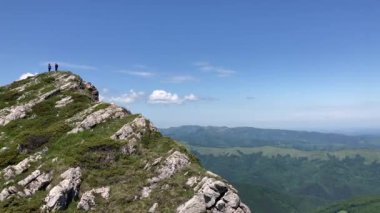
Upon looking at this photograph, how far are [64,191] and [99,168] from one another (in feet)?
21.3

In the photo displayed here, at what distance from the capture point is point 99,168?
49938 mm

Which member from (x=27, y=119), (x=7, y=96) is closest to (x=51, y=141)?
(x=27, y=119)

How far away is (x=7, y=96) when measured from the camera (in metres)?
78.2

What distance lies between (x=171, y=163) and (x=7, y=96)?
4598cm

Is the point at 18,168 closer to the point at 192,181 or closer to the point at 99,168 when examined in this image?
the point at 99,168

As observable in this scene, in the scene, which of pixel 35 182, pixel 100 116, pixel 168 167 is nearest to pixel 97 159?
pixel 35 182

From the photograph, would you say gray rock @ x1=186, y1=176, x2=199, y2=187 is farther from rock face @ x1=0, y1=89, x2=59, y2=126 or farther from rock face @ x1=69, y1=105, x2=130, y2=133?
rock face @ x1=0, y1=89, x2=59, y2=126

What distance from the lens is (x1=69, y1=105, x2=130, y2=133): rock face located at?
194ft

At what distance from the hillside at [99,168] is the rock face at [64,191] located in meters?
0.10

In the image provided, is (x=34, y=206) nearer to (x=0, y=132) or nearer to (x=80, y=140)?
(x=80, y=140)

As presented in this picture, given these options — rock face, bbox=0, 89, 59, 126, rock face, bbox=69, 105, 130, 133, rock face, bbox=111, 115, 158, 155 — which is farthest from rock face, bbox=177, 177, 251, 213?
rock face, bbox=0, 89, 59, 126

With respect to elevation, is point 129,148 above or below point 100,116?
below

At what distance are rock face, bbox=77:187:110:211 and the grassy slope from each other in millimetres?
704

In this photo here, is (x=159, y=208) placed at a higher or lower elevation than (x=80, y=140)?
lower
